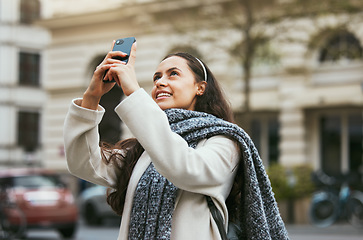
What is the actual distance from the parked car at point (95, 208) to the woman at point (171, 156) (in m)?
15.1

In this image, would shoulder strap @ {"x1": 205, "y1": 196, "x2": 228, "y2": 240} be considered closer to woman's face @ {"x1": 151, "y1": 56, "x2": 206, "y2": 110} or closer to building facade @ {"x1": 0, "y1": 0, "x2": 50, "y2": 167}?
woman's face @ {"x1": 151, "y1": 56, "x2": 206, "y2": 110}

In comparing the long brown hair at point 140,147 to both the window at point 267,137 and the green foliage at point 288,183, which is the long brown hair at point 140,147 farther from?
the window at point 267,137

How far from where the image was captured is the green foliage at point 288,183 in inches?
649

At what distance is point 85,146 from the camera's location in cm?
255

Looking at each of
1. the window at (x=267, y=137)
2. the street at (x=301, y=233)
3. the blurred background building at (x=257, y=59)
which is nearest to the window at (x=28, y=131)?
the blurred background building at (x=257, y=59)

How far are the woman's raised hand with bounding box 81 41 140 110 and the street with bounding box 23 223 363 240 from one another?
10.5 meters

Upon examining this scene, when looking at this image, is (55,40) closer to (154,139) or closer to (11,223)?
(11,223)

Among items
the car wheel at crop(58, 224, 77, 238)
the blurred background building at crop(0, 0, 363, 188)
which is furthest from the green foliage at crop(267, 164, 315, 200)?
the car wheel at crop(58, 224, 77, 238)

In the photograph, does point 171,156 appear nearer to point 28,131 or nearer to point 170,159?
point 170,159

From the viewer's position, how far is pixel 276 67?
20.5 metres

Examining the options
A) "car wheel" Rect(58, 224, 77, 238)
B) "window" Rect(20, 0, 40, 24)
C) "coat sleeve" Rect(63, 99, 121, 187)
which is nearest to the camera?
"coat sleeve" Rect(63, 99, 121, 187)

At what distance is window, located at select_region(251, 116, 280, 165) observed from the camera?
21203 millimetres

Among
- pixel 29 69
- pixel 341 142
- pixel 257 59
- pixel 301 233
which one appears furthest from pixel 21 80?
pixel 301 233

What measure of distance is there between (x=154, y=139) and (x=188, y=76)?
44 centimetres
